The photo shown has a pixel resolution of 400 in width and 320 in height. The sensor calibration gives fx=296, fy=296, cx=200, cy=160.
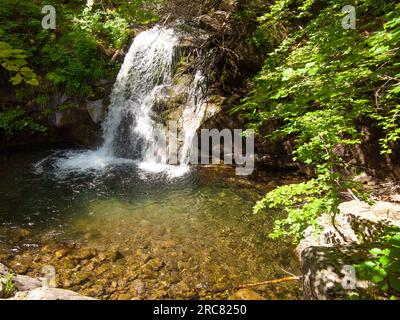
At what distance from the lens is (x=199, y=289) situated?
4.05 metres

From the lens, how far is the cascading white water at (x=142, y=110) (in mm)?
8570

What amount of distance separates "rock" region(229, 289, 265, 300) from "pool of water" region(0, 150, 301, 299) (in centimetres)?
8

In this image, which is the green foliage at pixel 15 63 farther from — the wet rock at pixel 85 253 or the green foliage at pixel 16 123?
the green foliage at pixel 16 123

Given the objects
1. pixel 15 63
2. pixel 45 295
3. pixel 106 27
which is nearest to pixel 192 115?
pixel 106 27

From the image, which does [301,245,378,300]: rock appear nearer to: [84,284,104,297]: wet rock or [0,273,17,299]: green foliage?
[84,284,104,297]: wet rock

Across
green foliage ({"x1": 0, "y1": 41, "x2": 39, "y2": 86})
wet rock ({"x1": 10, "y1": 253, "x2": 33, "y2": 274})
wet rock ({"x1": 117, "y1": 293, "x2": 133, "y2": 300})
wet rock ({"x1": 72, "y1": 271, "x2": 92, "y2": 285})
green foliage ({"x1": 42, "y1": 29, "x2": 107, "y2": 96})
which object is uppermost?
green foliage ({"x1": 42, "y1": 29, "x2": 107, "y2": 96})

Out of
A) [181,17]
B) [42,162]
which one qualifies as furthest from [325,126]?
[181,17]

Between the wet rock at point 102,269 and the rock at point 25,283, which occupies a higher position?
the rock at point 25,283

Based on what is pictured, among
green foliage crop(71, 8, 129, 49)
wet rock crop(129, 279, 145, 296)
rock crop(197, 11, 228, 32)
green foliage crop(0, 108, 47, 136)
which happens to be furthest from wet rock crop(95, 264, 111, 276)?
green foliage crop(71, 8, 129, 49)

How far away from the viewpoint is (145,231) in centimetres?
538

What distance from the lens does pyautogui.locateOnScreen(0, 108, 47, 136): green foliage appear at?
358 inches

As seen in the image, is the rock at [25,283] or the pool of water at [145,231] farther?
the pool of water at [145,231]

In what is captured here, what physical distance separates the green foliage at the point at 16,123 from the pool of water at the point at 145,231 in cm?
195

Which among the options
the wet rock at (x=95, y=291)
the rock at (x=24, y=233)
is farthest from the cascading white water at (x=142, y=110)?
the wet rock at (x=95, y=291)
